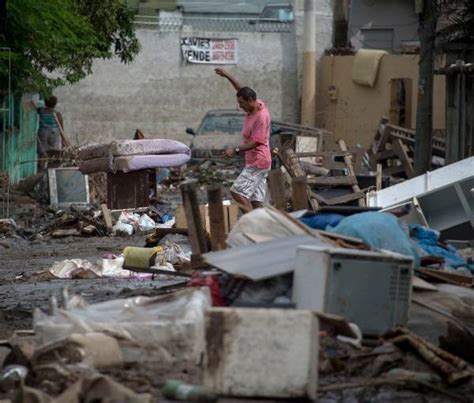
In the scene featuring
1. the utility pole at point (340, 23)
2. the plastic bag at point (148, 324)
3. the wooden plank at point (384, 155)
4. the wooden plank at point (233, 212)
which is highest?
the utility pole at point (340, 23)

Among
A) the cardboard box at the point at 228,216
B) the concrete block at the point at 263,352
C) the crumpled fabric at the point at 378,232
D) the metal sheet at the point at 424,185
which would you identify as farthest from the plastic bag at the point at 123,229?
the concrete block at the point at 263,352

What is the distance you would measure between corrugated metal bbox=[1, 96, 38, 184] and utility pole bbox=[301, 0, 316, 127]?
13.0 meters

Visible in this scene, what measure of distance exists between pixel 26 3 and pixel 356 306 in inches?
512

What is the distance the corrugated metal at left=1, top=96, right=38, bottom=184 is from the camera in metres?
25.4

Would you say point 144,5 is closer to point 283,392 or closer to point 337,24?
point 337,24

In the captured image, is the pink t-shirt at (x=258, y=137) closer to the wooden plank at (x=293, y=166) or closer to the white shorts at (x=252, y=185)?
the white shorts at (x=252, y=185)

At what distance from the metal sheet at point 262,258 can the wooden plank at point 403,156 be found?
62.0 feet

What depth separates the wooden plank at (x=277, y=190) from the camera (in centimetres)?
1327

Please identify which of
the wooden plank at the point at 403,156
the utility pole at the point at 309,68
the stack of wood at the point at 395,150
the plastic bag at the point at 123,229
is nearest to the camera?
the plastic bag at the point at 123,229

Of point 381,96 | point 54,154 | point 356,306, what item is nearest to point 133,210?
point 54,154

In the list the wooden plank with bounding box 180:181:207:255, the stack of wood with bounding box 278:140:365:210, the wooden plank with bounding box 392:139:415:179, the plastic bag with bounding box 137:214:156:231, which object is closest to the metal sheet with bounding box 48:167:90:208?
the plastic bag with bounding box 137:214:156:231

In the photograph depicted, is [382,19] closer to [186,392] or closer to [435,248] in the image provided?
[435,248]

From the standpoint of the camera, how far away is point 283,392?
6.97 m

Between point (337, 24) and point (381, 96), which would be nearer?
point (381, 96)
